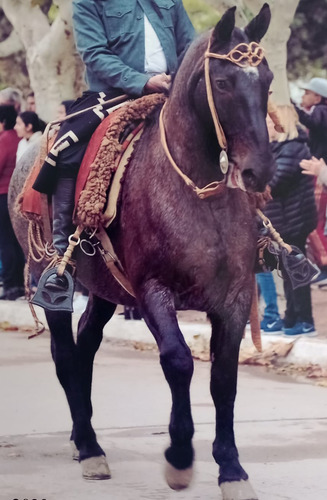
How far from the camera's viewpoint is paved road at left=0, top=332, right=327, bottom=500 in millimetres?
6602

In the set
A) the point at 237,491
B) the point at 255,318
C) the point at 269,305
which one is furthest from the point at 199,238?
the point at 269,305

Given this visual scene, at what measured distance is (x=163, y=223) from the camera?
21.0 feet

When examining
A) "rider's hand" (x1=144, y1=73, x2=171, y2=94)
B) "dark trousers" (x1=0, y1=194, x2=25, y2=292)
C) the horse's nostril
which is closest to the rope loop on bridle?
the horse's nostril

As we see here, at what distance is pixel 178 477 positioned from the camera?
6.37m

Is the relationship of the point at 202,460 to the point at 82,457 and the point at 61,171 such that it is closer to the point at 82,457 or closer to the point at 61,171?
the point at 82,457

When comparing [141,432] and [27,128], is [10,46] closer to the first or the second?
[27,128]

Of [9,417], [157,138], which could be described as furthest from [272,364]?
[157,138]

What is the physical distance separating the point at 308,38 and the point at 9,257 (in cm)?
1313

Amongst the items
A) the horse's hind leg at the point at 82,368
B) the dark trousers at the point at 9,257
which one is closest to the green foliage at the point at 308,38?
the dark trousers at the point at 9,257

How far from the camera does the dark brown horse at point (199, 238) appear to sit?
614cm

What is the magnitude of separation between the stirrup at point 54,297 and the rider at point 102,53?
2cm

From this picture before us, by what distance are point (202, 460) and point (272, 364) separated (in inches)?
134

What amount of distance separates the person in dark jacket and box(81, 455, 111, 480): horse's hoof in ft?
14.0

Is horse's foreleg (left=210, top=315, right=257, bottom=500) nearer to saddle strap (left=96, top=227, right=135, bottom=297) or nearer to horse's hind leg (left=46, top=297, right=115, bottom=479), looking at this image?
saddle strap (left=96, top=227, right=135, bottom=297)
